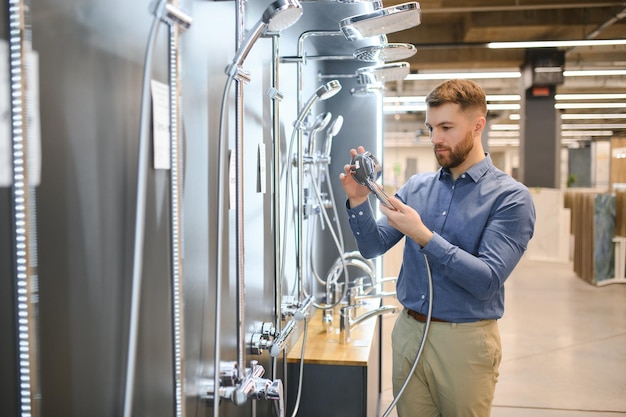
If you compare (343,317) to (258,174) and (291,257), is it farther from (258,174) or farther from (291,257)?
(258,174)

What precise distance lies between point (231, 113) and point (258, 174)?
409 mm

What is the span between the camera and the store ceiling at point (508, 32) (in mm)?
6465

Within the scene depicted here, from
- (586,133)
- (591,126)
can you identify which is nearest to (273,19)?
(591,126)

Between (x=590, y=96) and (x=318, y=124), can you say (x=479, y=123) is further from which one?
(x=590, y=96)

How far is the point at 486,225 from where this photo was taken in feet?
5.70

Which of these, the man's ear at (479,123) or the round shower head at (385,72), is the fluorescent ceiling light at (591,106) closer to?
the round shower head at (385,72)

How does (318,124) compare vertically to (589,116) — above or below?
below

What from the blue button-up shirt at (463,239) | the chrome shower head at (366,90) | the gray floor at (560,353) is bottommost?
the gray floor at (560,353)

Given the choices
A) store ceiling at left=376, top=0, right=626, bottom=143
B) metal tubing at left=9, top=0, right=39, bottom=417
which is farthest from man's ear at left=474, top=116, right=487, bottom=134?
store ceiling at left=376, top=0, right=626, bottom=143

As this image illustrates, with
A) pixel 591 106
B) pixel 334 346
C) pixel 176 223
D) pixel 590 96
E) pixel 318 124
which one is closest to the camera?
pixel 176 223

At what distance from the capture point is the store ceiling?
21.2 ft

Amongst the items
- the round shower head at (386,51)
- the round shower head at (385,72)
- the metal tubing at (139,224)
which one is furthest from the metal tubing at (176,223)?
the round shower head at (385,72)

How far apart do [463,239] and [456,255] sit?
15 centimetres

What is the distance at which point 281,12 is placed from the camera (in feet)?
4.21
